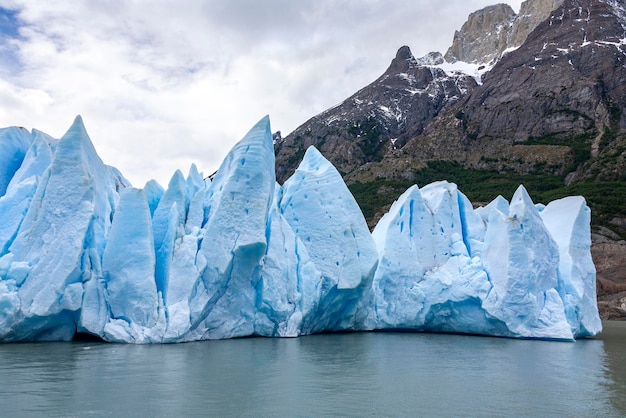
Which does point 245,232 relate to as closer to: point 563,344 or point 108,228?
point 108,228

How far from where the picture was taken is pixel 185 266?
50.8 feet

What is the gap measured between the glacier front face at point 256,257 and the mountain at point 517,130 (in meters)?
20.3

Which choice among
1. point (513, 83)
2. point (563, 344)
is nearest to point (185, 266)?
point (563, 344)

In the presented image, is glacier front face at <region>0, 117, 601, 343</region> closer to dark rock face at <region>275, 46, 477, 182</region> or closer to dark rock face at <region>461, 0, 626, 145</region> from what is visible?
dark rock face at <region>461, 0, 626, 145</region>

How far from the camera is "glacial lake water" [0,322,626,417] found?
321 inches

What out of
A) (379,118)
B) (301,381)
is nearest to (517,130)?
(379,118)

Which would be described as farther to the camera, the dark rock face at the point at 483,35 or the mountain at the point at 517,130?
the dark rock face at the point at 483,35

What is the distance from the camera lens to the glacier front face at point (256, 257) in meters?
14.8

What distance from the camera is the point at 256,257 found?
16.7 m

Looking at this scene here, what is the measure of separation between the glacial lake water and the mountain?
2766cm

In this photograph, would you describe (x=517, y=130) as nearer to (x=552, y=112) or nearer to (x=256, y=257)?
(x=552, y=112)

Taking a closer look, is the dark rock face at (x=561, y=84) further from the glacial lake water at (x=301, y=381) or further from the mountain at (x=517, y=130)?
the glacial lake water at (x=301, y=381)

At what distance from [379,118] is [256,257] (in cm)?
7401

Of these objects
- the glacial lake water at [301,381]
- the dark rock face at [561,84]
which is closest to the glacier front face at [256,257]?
the glacial lake water at [301,381]
